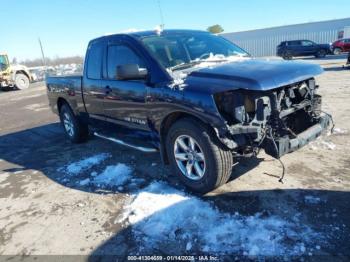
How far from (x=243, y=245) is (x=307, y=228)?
0.68 m

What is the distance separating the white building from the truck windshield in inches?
1276

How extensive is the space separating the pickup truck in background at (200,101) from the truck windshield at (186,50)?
2cm

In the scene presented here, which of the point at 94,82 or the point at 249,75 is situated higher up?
the point at 249,75

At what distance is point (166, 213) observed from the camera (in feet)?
11.8

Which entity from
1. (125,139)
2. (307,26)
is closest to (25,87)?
(125,139)

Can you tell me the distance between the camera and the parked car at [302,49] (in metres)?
27.0

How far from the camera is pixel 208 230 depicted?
10.6 feet

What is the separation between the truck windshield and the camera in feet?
13.9

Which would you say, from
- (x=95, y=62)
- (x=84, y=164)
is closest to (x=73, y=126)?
(x=84, y=164)

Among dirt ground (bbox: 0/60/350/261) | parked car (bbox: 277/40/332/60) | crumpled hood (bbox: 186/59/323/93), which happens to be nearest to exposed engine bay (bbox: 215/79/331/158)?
crumpled hood (bbox: 186/59/323/93)

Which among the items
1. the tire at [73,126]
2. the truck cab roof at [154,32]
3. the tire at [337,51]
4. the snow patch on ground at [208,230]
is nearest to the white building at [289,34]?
the tire at [337,51]

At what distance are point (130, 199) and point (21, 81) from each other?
25.0 meters

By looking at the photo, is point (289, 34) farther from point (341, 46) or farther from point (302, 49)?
point (341, 46)

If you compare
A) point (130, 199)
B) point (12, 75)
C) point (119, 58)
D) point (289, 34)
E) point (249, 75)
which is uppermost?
point (119, 58)
